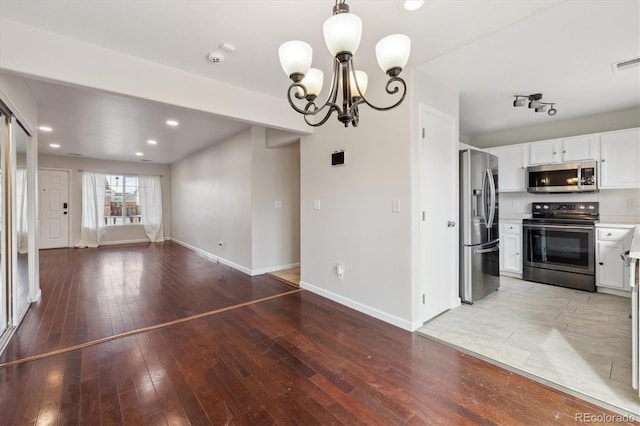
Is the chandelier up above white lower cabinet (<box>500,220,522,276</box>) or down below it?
above

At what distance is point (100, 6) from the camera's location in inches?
71.0

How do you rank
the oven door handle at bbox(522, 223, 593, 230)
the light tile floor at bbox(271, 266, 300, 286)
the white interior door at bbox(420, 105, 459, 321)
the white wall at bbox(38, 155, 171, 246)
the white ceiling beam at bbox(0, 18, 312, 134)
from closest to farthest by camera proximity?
the white ceiling beam at bbox(0, 18, 312, 134) → the white interior door at bbox(420, 105, 459, 321) → the oven door handle at bbox(522, 223, 593, 230) → the light tile floor at bbox(271, 266, 300, 286) → the white wall at bbox(38, 155, 171, 246)

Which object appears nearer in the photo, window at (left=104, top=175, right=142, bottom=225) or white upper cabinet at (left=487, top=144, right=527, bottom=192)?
white upper cabinet at (left=487, top=144, right=527, bottom=192)

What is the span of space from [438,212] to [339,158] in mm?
1221

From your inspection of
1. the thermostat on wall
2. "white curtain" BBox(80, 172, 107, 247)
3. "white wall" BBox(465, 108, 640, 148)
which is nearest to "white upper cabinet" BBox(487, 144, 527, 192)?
"white wall" BBox(465, 108, 640, 148)

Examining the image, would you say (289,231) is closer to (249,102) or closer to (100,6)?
(249,102)

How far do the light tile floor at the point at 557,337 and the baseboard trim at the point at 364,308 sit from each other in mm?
145

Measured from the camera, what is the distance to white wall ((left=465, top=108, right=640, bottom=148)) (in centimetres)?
380

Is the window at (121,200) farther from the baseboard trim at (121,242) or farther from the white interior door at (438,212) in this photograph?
the white interior door at (438,212)

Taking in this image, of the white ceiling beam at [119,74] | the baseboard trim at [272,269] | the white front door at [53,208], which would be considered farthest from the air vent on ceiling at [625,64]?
the white front door at [53,208]

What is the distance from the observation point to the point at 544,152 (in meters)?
4.21

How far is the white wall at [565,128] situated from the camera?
12.5ft

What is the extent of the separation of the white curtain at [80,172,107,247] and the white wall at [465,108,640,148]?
931 centimetres

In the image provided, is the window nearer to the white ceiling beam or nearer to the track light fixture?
the white ceiling beam
